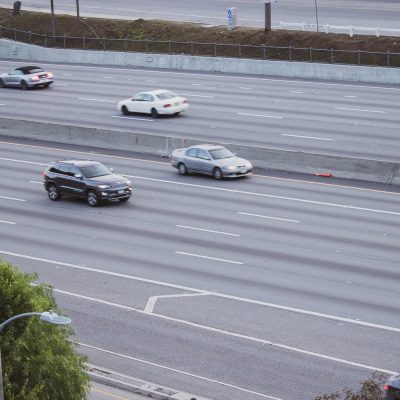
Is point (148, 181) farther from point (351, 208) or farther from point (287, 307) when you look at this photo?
point (287, 307)

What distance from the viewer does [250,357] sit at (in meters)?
23.9

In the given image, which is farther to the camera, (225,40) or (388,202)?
(225,40)

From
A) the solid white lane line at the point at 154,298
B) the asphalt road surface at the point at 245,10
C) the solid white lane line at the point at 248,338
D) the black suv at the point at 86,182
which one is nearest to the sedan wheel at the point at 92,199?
the black suv at the point at 86,182

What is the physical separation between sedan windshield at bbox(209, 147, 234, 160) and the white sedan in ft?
37.6

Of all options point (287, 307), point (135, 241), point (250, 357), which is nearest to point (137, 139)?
point (135, 241)

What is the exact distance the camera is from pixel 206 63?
67.0 m

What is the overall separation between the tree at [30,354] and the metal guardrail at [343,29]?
4986 centimetres

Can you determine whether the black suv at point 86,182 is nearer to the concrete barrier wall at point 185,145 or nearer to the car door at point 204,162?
the car door at point 204,162

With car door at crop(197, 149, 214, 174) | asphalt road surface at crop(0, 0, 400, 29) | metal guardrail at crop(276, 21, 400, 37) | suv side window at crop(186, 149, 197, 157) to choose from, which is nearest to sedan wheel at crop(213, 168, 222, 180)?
car door at crop(197, 149, 214, 174)

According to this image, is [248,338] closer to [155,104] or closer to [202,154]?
[202,154]

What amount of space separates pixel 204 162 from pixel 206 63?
2517 centimetres

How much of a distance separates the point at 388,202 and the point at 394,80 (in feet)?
74.2

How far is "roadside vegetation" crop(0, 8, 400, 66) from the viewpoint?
64.6 metres

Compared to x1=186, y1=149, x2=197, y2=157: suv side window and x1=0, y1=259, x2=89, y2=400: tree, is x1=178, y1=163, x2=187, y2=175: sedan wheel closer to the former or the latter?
x1=186, y1=149, x2=197, y2=157: suv side window
